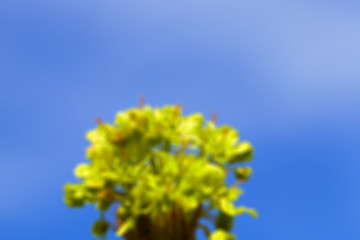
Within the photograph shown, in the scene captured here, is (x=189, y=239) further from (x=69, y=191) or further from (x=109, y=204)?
(x=69, y=191)

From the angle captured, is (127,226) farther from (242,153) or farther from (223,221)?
(242,153)

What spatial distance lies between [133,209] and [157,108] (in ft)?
6.48

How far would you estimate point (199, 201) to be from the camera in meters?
12.3

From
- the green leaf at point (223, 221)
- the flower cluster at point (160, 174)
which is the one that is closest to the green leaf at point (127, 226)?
the flower cluster at point (160, 174)

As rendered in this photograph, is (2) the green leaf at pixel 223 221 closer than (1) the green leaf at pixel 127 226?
No

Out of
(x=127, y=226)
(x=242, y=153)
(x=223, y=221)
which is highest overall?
(x=242, y=153)

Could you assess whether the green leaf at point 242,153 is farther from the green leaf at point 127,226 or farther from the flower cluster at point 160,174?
the green leaf at point 127,226

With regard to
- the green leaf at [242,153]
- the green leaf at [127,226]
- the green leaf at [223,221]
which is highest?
the green leaf at [242,153]

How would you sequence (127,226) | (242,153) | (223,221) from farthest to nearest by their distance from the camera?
(242,153) → (223,221) → (127,226)

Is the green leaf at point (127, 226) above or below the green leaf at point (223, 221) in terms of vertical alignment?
below

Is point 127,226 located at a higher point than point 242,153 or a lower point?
lower

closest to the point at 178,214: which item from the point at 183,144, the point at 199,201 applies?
the point at 199,201

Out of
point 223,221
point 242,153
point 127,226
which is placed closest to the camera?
point 127,226

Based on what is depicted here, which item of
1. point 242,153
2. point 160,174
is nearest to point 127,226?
point 160,174
